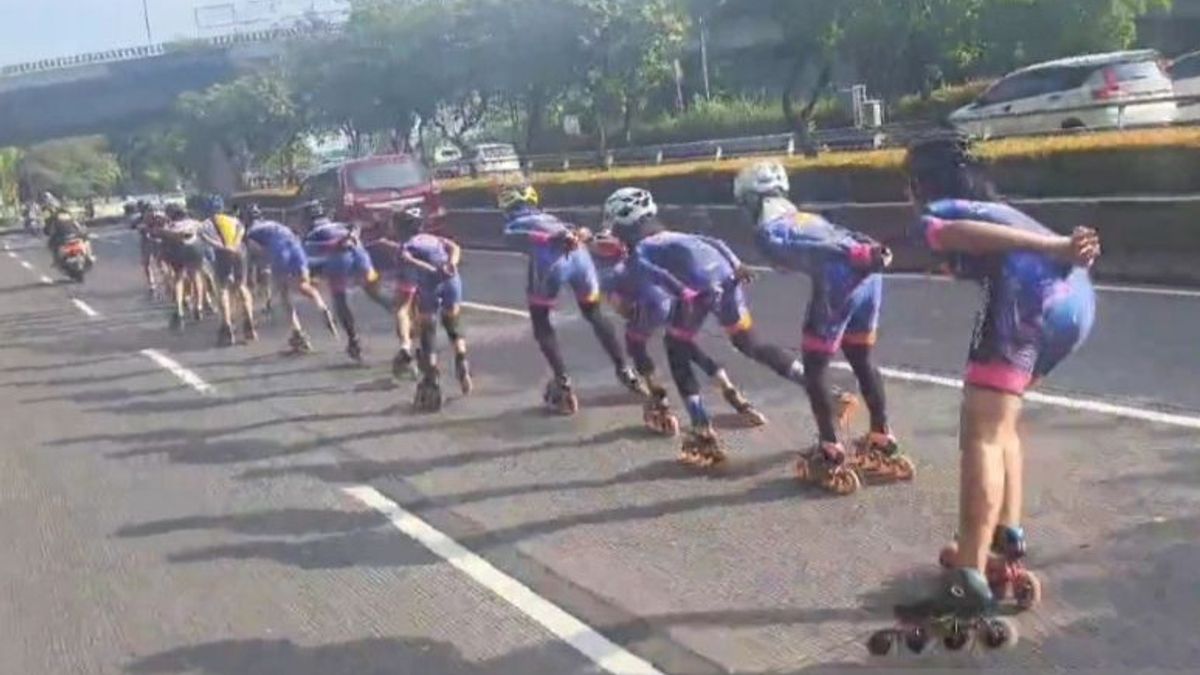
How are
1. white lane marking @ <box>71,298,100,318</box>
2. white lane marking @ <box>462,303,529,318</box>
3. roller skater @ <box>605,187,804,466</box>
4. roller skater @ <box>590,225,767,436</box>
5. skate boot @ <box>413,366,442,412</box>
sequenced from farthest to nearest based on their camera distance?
1. white lane marking @ <box>71,298,100,318</box>
2. white lane marking @ <box>462,303,529,318</box>
3. skate boot @ <box>413,366,442,412</box>
4. roller skater @ <box>590,225,767,436</box>
5. roller skater @ <box>605,187,804,466</box>

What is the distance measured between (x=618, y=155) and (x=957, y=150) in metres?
36.0

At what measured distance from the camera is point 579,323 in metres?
16.2

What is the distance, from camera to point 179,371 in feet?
53.6

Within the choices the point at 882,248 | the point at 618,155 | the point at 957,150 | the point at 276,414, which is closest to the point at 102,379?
the point at 276,414

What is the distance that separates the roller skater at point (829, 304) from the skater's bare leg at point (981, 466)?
1879 millimetres

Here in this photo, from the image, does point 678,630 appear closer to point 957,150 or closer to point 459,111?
point 957,150

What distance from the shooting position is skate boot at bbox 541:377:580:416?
11.1 metres

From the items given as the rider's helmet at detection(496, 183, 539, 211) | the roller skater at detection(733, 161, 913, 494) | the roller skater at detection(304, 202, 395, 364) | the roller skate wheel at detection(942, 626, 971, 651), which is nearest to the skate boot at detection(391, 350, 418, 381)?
the roller skater at detection(304, 202, 395, 364)

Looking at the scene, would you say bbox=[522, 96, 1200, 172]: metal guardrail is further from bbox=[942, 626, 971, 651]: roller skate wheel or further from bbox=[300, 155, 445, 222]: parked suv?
bbox=[942, 626, 971, 651]: roller skate wheel

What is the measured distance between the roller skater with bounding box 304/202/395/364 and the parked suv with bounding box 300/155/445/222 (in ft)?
35.7

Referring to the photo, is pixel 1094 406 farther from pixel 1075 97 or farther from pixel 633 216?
pixel 1075 97

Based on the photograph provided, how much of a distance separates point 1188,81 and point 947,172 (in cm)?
2630

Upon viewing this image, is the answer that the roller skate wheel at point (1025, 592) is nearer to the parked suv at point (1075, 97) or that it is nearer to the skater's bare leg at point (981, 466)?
the skater's bare leg at point (981, 466)

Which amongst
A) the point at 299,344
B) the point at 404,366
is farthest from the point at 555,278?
the point at 299,344
